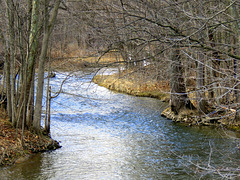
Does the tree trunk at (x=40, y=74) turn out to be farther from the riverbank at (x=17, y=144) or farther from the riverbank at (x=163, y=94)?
the riverbank at (x=163, y=94)

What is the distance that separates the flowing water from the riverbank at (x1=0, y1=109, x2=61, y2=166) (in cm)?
28

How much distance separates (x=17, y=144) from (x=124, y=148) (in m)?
3.46

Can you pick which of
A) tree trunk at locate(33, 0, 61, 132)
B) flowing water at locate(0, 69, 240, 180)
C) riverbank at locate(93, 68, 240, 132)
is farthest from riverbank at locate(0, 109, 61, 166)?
riverbank at locate(93, 68, 240, 132)

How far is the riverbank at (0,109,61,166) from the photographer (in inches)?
325

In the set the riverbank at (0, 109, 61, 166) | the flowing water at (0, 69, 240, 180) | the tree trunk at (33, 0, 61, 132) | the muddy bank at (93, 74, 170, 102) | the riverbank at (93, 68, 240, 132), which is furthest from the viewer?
the muddy bank at (93, 74, 170, 102)

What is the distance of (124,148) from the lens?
10.1 metres

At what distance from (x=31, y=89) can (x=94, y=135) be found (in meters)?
3.24

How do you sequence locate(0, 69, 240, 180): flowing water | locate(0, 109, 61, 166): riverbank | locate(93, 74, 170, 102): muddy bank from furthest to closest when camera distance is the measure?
locate(93, 74, 170, 102): muddy bank < locate(0, 109, 61, 166): riverbank < locate(0, 69, 240, 180): flowing water

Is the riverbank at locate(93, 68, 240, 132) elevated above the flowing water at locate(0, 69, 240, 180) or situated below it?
above

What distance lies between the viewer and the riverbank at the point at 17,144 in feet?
27.1

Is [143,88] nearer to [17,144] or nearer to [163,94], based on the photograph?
[163,94]

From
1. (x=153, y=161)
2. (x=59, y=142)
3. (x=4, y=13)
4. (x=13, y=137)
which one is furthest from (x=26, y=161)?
(x=4, y=13)

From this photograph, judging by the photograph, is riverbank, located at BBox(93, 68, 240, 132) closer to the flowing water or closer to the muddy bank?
the muddy bank

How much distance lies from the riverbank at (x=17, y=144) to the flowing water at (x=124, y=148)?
0.90 feet
